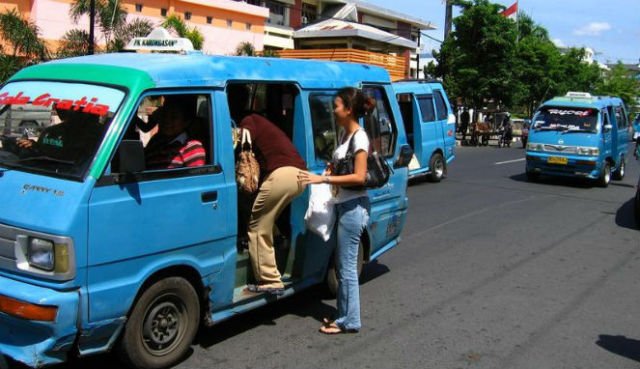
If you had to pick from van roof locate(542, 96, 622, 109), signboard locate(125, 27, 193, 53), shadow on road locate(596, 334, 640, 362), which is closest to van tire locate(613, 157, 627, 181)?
van roof locate(542, 96, 622, 109)

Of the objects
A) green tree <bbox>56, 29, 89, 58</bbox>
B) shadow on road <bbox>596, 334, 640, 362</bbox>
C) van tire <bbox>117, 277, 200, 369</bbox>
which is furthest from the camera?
green tree <bbox>56, 29, 89, 58</bbox>

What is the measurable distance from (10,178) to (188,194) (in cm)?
109

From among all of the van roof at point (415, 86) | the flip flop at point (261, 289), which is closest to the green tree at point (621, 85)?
the van roof at point (415, 86)

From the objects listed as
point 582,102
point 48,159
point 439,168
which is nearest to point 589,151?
point 582,102

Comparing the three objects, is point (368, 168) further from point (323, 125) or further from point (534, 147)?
point (534, 147)

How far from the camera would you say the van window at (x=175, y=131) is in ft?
14.4

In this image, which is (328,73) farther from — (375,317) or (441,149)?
(441,149)

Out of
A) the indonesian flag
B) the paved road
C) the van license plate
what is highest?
the indonesian flag

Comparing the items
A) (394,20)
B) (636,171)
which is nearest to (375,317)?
(636,171)

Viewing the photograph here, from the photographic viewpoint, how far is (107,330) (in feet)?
12.7

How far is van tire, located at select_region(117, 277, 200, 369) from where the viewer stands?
4.06 meters

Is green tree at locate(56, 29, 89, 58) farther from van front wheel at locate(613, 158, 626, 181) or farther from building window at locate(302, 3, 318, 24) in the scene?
building window at locate(302, 3, 318, 24)

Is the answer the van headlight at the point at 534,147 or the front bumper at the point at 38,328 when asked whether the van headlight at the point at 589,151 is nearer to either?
the van headlight at the point at 534,147

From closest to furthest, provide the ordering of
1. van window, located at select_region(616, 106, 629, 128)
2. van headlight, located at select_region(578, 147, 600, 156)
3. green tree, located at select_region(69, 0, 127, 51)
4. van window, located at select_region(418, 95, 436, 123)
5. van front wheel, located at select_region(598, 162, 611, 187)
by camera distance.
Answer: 1. van window, located at select_region(418, 95, 436, 123)
2. van headlight, located at select_region(578, 147, 600, 156)
3. van front wheel, located at select_region(598, 162, 611, 187)
4. van window, located at select_region(616, 106, 629, 128)
5. green tree, located at select_region(69, 0, 127, 51)
